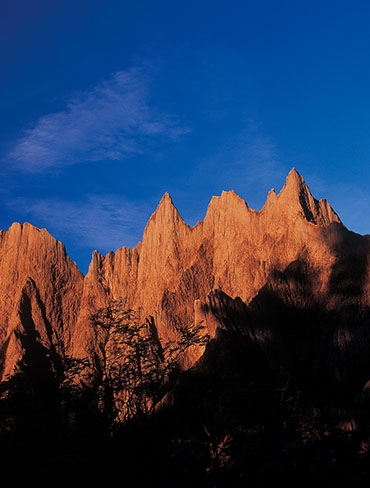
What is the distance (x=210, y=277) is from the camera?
238 feet

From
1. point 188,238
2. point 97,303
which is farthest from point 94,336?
point 188,238

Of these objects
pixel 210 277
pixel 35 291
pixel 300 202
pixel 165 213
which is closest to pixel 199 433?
pixel 300 202

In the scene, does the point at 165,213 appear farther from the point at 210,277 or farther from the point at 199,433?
the point at 199,433

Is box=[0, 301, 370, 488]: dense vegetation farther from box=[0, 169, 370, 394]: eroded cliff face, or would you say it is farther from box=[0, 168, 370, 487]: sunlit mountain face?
box=[0, 169, 370, 394]: eroded cliff face

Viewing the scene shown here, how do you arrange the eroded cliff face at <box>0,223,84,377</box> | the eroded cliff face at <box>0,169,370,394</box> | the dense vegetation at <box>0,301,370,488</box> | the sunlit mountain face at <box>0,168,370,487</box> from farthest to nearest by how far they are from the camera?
the eroded cliff face at <box>0,223,84,377</box> < the eroded cliff face at <box>0,169,370,394</box> < the sunlit mountain face at <box>0,168,370,487</box> < the dense vegetation at <box>0,301,370,488</box>

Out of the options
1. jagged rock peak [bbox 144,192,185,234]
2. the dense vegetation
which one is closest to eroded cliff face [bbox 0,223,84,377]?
jagged rock peak [bbox 144,192,185,234]

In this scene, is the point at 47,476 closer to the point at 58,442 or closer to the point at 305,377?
the point at 58,442

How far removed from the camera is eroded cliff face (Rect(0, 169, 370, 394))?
131ft

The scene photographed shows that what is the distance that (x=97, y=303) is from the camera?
8312 cm

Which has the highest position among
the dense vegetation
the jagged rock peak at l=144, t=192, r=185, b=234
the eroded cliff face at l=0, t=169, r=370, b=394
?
the jagged rock peak at l=144, t=192, r=185, b=234

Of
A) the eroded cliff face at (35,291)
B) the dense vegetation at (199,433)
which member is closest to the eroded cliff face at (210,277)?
the eroded cliff face at (35,291)

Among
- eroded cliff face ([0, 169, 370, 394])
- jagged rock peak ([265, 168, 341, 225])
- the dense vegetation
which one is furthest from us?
jagged rock peak ([265, 168, 341, 225])

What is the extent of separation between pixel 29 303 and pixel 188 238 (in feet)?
91.9

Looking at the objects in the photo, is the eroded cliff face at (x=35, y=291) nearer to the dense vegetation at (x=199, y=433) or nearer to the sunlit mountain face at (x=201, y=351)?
the sunlit mountain face at (x=201, y=351)
